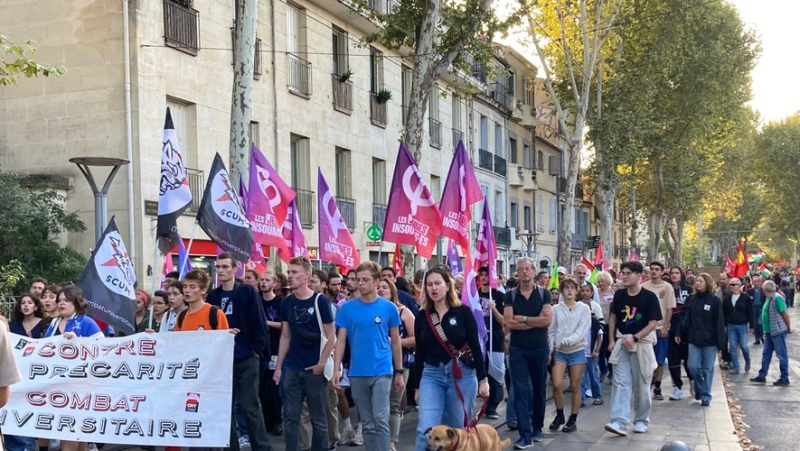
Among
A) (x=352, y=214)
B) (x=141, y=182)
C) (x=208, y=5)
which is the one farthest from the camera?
(x=352, y=214)

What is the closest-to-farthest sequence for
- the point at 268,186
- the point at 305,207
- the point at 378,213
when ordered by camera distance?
the point at 268,186, the point at 305,207, the point at 378,213

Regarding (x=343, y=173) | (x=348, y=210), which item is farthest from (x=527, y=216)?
(x=348, y=210)

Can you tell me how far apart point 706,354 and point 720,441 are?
3131 millimetres

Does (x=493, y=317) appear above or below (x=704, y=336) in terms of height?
above

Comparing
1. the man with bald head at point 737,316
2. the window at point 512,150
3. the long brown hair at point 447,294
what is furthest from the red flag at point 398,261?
the window at point 512,150

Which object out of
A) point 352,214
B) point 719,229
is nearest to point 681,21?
point 352,214

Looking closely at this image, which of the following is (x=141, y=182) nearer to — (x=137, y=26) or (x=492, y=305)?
(x=137, y=26)

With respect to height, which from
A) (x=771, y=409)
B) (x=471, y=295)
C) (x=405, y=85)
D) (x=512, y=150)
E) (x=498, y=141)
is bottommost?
(x=771, y=409)

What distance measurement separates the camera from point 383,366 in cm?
768

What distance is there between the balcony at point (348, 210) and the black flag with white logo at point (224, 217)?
45.5 ft

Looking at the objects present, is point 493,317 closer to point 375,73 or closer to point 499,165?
point 375,73

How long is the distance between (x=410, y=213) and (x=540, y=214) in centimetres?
3450

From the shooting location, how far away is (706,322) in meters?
12.6

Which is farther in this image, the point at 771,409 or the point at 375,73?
the point at 375,73
